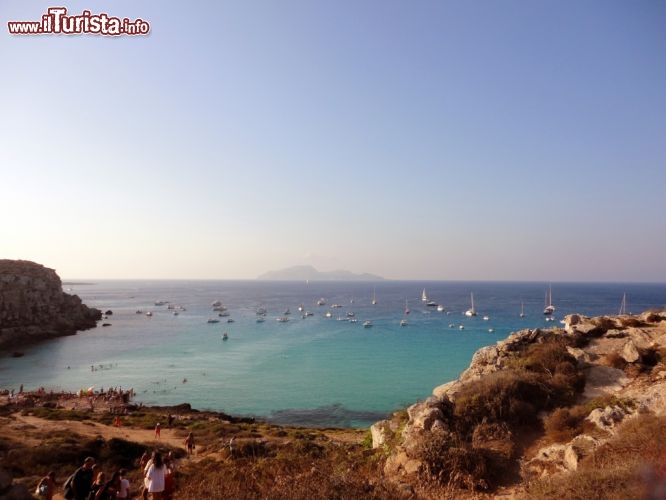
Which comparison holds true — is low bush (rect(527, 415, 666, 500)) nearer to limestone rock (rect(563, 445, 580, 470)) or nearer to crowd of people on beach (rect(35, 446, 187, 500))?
limestone rock (rect(563, 445, 580, 470))

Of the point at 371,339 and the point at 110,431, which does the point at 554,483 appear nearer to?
the point at 110,431

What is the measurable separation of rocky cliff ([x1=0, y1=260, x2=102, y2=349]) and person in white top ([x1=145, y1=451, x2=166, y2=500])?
220ft

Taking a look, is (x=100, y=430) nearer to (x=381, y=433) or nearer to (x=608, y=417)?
(x=381, y=433)

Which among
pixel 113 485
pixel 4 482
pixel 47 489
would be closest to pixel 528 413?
pixel 113 485

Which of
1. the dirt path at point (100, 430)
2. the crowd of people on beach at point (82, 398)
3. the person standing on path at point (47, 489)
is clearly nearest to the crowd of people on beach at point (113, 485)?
the person standing on path at point (47, 489)

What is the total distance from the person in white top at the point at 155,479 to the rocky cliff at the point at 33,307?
67.1m

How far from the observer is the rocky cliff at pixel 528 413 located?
8.58 metres

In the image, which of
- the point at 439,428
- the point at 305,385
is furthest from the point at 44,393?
the point at 439,428

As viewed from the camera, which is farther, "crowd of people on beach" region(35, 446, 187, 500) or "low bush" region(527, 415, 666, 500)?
"crowd of people on beach" region(35, 446, 187, 500)

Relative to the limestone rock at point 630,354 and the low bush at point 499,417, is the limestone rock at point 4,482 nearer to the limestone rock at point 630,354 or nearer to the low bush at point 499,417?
the low bush at point 499,417

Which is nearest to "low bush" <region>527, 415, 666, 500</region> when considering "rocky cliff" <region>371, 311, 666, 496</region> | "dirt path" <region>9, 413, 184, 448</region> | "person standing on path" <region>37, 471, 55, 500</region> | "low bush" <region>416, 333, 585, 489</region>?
"rocky cliff" <region>371, 311, 666, 496</region>

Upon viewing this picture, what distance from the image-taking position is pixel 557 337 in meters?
16.7

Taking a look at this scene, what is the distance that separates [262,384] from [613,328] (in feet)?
109

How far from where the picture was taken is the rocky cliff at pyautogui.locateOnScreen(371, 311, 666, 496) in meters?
8.58
